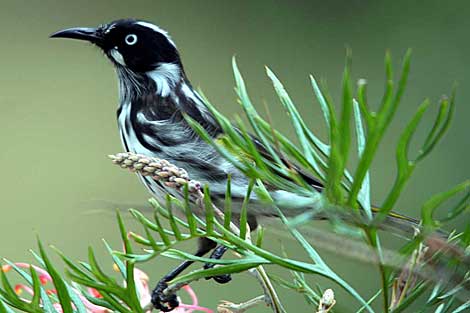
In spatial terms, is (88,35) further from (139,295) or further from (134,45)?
(139,295)

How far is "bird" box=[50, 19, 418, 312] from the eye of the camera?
0.83 meters

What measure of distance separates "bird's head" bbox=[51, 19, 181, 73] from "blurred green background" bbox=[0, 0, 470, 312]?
0.73 meters

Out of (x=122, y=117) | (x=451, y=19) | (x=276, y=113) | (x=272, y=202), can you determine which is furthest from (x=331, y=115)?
(x=451, y=19)

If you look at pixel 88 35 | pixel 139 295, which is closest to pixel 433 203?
pixel 139 295

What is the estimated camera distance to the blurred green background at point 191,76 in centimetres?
189

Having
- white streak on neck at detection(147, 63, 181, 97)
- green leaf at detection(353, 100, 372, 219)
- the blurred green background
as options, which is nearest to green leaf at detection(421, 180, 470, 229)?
green leaf at detection(353, 100, 372, 219)

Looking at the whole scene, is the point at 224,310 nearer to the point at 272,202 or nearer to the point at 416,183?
the point at 272,202

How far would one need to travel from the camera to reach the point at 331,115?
1.01 ft

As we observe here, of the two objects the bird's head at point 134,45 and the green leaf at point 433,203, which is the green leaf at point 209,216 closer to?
the green leaf at point 433,203

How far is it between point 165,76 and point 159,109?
0.27 ft

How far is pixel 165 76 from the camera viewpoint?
1.04 m

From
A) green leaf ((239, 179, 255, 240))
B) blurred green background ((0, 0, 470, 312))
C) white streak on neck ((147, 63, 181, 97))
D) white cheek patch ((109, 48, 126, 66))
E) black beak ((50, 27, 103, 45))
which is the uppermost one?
black beak ((50, 27, 103, 45))

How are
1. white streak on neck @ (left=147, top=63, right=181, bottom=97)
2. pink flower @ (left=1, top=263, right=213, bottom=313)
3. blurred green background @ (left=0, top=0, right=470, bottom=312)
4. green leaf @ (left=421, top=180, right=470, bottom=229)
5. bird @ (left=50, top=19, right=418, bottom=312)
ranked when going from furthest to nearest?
blurred green background @ (left=0, top=0, right=470, bottom=312) < white streak on neck @ (left=147, top=63, right=181, bottom=97) < bird @ (left=50, top=19, right=418, bottom=312) < pink flower @ (left=1, top=263, right=213, bottom=313) < green leaf @ (left=421, top=180, right=470, bottom=229)

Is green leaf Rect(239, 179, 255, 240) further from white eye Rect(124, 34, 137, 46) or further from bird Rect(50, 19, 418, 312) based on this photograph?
white eye Rect(124, 34, 137, 46)
